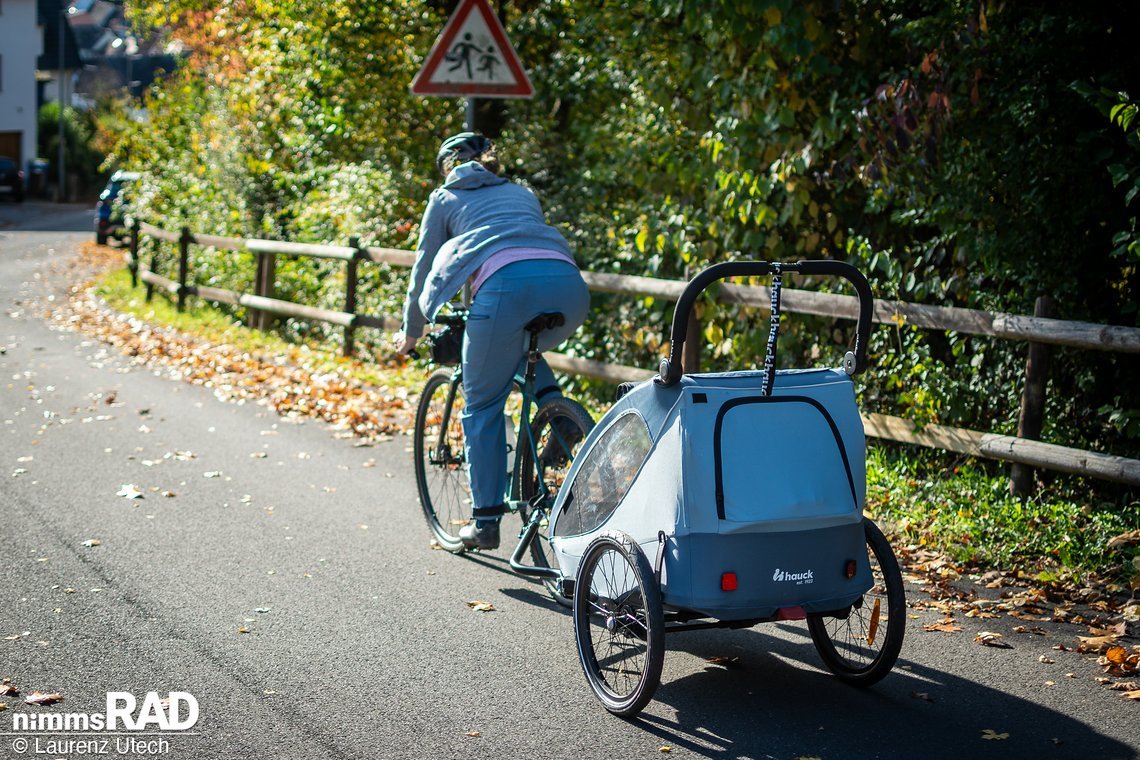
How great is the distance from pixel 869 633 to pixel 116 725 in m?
2.73

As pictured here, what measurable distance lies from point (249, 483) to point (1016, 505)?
456 cm

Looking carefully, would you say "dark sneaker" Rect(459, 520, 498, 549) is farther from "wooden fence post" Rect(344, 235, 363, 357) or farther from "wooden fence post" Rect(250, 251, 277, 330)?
"wooden fence post" Rect(250, 251, 277, 330)

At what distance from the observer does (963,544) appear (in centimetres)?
686

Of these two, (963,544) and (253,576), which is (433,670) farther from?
(963,544)

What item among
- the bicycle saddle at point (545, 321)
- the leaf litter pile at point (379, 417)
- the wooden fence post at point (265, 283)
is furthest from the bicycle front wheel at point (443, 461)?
the wooden fence post at point (265, 283)

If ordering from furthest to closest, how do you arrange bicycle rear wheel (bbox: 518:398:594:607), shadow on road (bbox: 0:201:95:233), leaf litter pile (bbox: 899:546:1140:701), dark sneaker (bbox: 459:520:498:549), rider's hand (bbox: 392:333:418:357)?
shadow on road (bbox: 0:201:95:233) < rider's hand (bbox: 392:333:418:357) < dark sneaker (bbox: 459:520:498:549) < bicycle rear wheel (bbox: 518:398:594:607) < leaf litter pile (bbox: 899:546:1140:701)

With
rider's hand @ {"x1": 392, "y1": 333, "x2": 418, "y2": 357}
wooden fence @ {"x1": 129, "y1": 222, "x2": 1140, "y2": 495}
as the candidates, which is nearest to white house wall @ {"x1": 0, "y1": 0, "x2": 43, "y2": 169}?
wooden fence @ {"x1": 129, "y1": 222, "x2": 1140, "y2": 495}

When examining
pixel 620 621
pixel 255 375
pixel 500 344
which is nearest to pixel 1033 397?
pixel 500 344

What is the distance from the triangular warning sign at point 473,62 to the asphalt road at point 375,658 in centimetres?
294

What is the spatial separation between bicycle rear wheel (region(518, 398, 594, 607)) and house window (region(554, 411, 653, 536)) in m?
0.60

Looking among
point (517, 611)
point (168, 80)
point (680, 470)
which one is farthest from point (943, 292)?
point (168, 80)

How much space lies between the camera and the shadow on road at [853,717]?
4.38m

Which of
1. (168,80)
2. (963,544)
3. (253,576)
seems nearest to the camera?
(253,576)

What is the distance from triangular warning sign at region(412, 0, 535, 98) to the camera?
9.24 m
